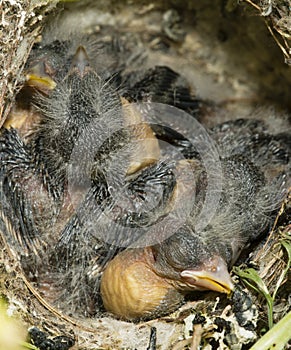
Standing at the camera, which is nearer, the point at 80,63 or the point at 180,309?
the point at 180,309

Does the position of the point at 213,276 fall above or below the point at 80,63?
below

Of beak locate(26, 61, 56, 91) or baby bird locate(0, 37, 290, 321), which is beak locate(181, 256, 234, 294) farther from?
beak locate(26, 61, 56, 91)

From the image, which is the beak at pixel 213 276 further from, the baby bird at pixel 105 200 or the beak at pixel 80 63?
the beak at pixel 80 63

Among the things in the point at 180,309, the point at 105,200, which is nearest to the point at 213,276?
the point at 180,309

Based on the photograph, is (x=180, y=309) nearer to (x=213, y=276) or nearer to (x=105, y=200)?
(x=213, y=276)

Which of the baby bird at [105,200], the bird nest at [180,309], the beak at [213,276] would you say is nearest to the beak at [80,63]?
the baby bird at [105,200]

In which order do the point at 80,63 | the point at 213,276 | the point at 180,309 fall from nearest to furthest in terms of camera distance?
1. the point at 213,276
2. the point at 180,309
3. the point at 80,63

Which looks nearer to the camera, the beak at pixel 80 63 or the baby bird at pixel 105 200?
the baby bird at pixel 105 200
